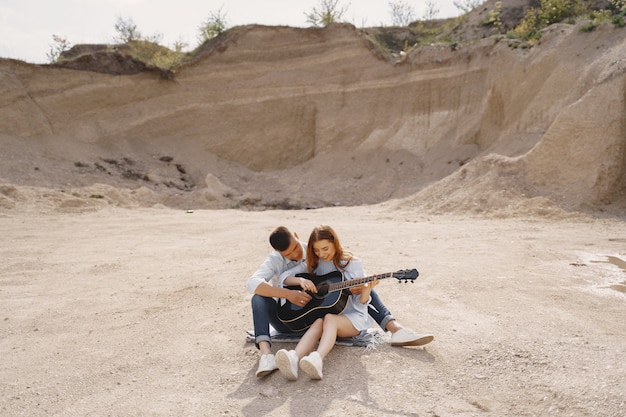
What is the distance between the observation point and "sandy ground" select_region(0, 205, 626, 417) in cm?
308

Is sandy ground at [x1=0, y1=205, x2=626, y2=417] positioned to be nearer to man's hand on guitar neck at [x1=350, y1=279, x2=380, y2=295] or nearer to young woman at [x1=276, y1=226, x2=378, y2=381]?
young woman at [x1=276, y1=226, x2=378, y2=381]

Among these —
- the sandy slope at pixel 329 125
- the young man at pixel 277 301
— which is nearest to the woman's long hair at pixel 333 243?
the young man at pixel 277 301

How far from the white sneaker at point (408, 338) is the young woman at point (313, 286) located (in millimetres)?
225

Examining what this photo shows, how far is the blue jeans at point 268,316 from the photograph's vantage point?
3674 millimetres

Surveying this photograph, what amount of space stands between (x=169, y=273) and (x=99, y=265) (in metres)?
1.06

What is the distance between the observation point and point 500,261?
21.6ft

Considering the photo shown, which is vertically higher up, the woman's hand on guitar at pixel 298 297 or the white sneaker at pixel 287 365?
the woman's hand on guitar at pixel 298 297

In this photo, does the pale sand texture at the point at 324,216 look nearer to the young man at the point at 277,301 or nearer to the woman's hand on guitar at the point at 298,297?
the young man at the point at 277,301

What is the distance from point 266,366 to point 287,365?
196mm

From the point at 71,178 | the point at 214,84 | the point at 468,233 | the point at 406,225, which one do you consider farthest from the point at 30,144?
the point at 468,233

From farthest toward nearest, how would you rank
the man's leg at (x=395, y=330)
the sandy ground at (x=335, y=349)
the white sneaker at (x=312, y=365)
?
1. the man's leg at (x=395, y=330)
2. the white sneaker at (x=312, y=365)
3. the sandy ground at (x=335, y=349)

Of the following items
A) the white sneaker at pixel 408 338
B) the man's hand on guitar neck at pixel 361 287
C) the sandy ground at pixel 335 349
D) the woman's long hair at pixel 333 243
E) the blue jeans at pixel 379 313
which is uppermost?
the woman's long hair at pixel 333 243

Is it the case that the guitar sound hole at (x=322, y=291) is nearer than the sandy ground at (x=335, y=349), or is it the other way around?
the sandy ground at (x=335, y=349)

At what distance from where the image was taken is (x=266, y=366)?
3.38m
